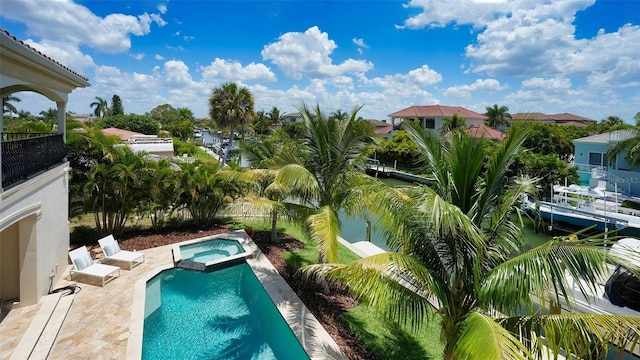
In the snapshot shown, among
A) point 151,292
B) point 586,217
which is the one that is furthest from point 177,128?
point 586,217

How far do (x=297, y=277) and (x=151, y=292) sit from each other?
4.63 meters

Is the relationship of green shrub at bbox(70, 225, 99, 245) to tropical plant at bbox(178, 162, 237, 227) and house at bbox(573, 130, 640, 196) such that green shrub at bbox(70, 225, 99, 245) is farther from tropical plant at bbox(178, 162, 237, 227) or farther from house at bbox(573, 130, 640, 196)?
house at bbox(573, 130, 640, 196)

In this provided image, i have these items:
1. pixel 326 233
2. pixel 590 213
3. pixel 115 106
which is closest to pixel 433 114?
pixel 590 213

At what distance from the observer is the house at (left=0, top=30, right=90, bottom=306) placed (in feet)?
20.6

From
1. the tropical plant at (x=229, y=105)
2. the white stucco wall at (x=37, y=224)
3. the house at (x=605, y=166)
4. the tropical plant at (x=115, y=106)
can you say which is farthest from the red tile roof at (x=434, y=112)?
the tropical plant at (x=115, y=106)

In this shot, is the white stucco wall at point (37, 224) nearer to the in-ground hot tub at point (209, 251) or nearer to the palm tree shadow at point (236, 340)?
the in-ground hot tub at point (209, 251)

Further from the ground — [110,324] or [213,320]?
[110,324]

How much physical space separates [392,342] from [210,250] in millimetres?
8758

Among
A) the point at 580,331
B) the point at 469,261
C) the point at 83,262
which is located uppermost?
the point at 469,261

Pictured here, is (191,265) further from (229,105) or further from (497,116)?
(497,116)

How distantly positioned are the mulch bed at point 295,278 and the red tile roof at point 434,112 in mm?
48985

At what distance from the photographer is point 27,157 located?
7.36 meters

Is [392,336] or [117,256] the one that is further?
[117,256]

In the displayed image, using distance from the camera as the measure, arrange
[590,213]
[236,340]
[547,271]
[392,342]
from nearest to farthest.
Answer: [547,271]
[392,342]
[236,340]
[590,213]
